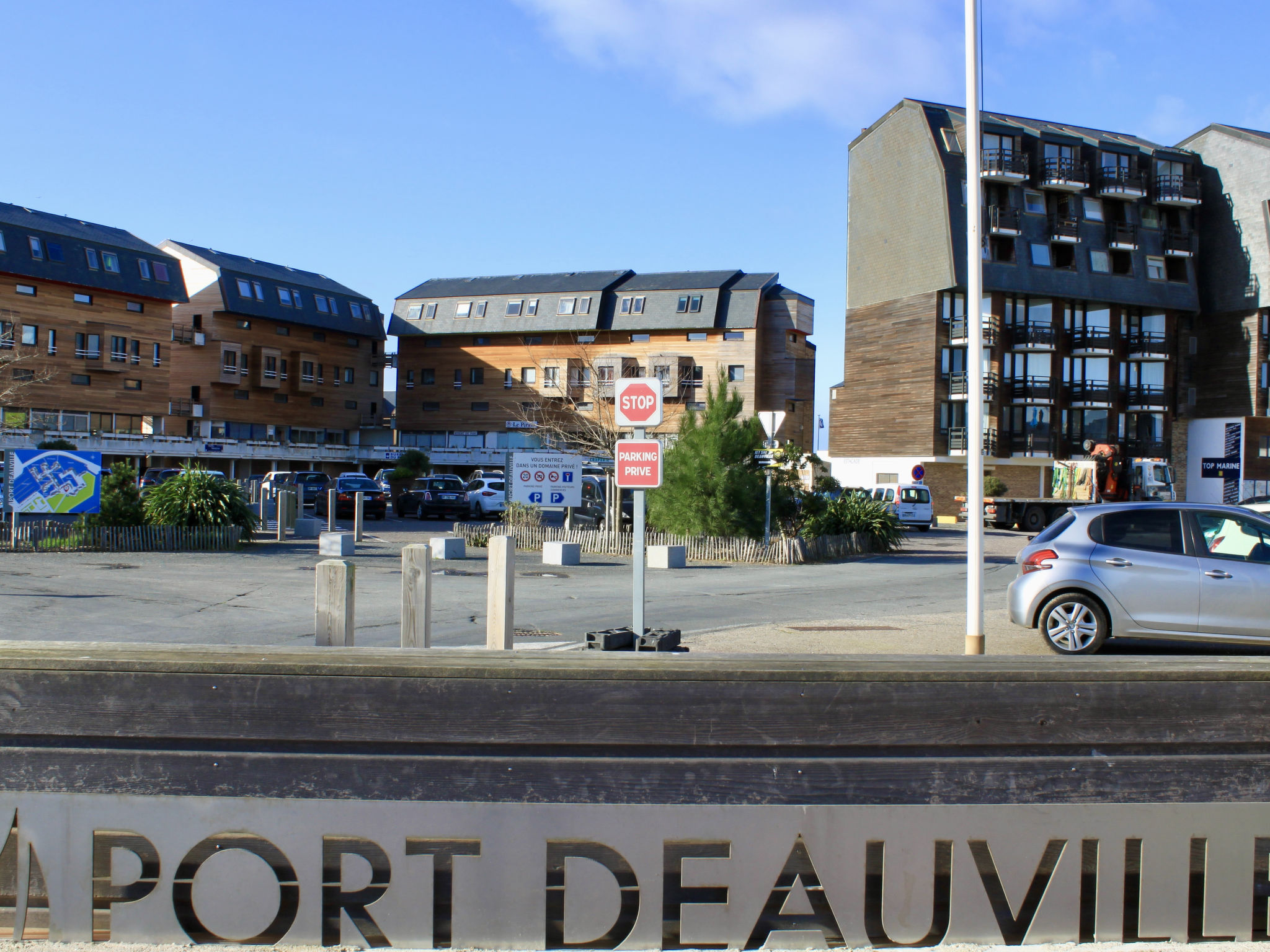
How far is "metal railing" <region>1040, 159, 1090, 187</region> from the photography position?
50.9m

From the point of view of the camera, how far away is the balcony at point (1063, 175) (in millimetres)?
50906

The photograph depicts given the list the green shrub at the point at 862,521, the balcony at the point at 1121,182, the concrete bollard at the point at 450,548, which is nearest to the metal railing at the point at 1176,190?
the balcony at the point at 1121,182

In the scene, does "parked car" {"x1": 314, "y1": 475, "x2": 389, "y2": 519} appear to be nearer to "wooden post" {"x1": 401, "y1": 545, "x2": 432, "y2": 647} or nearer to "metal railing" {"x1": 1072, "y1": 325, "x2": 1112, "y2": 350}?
"wooden post" {"x1": 401, "y1": 545, "x2": 432, "y2": 647}

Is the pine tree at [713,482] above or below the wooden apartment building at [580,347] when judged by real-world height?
below

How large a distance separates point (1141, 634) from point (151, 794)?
30.5 ft

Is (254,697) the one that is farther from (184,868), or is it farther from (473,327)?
(473,327)

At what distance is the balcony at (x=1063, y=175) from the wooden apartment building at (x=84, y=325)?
4545 centimetres

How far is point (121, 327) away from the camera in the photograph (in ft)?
172

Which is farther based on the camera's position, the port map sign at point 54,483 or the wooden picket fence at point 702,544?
the wooden picket fence at point 702,544

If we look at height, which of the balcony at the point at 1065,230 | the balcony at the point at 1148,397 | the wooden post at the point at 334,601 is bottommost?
the wooden post at the point at 334,601

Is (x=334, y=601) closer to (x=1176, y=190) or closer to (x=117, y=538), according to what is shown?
(x=117, y=538)

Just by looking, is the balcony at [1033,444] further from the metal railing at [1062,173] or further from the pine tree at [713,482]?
the pine tree at [713,482]

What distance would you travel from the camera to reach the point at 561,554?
20062 mm

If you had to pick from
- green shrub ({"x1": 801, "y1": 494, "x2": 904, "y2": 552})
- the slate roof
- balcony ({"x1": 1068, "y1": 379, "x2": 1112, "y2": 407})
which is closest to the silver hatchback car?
green shrub ({"x1": 801, "y1": 494, "x2": 904, "y2": 552})
